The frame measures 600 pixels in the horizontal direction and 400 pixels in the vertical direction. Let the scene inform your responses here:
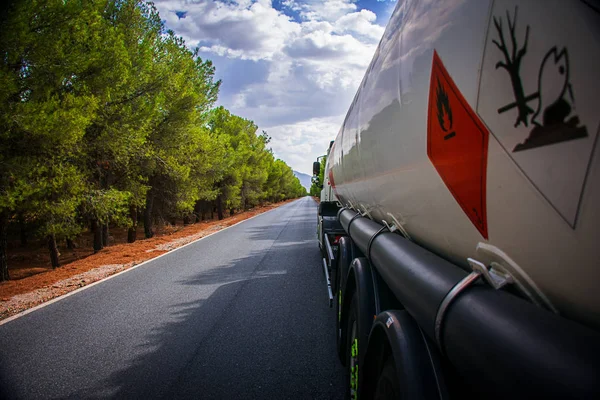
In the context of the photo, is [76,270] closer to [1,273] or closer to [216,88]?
[1,273]

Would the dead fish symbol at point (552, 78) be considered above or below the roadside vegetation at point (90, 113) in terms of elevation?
below

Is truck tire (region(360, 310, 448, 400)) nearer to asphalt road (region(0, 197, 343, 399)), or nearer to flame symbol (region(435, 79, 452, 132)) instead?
flame symbol (region(435, 79, 452, 132))

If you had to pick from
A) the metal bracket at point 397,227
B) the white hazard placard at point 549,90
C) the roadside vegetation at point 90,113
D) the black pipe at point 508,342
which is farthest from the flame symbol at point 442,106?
the roadside vegetation at point 90,113

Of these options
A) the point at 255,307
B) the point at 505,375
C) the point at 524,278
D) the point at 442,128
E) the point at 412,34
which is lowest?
the point at 255,307

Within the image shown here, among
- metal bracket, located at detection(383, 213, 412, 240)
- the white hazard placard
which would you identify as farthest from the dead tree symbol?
metal bracket, located at detection(383, 213, 412, 240)

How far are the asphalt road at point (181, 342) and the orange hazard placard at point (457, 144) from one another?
240cm

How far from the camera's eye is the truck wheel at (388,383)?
58.1 inches

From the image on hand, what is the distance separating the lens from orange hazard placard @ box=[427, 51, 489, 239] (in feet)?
3.79

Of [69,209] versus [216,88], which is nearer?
[69,209]

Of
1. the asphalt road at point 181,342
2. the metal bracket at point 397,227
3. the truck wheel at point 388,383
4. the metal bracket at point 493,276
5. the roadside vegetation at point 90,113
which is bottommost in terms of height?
the asphalt road at point 181,342

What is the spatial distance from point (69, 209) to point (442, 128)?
10.9m

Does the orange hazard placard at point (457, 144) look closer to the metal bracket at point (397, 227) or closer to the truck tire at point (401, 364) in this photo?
the truck tire at point (401, 364)

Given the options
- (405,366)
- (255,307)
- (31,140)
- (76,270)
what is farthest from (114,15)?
(405,366)

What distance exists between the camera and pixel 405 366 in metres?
1.32
